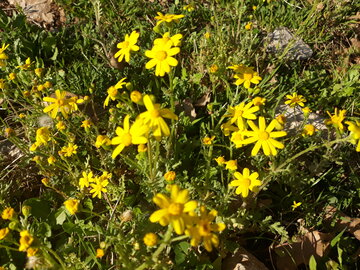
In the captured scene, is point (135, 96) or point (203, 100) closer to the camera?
point (135, 96)

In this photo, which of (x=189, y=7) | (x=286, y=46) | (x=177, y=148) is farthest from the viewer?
(x=189, y=7)

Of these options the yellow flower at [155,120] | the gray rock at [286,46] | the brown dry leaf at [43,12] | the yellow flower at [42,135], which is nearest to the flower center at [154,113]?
the yellow flower at [155,120]

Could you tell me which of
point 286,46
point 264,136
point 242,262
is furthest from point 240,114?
point 286,46

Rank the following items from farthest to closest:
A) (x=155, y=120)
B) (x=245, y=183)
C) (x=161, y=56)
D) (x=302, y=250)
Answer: (x=302, y=250) < (x=161, y=56) < (x=245, y=183) < (x=155, y=120)

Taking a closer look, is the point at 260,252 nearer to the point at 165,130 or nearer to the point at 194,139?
the point at 194,139

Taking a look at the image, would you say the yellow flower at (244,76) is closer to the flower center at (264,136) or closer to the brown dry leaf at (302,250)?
the flower center at (264,136)


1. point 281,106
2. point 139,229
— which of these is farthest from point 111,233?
point 281,106

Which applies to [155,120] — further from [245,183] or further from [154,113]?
[245,183]

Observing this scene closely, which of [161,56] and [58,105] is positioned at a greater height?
[161,56]

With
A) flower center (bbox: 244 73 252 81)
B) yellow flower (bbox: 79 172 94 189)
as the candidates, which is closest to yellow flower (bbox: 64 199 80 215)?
yellow flower (bbox: 79 172 94 189)
